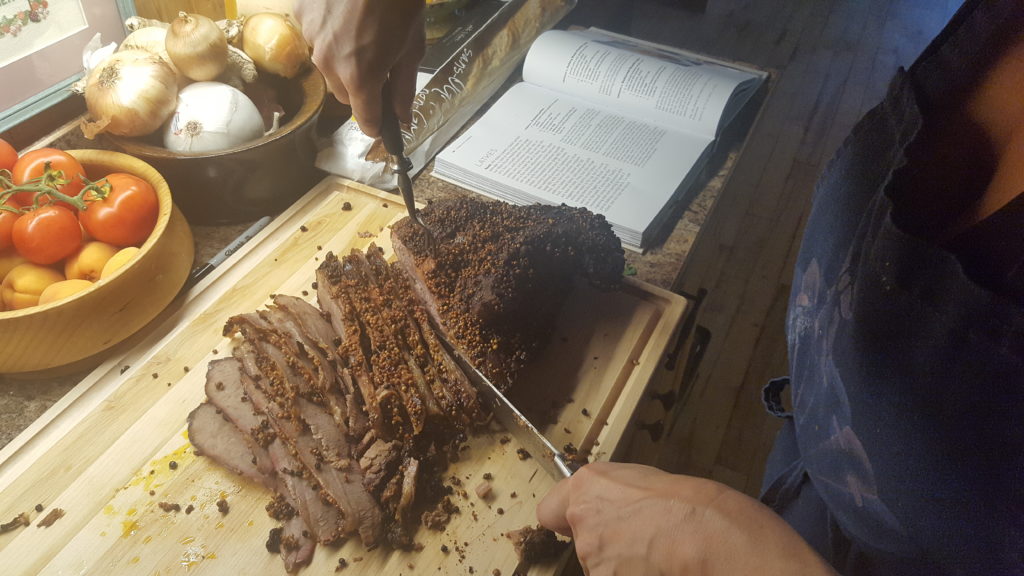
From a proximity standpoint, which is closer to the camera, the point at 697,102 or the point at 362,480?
the point at 362,480

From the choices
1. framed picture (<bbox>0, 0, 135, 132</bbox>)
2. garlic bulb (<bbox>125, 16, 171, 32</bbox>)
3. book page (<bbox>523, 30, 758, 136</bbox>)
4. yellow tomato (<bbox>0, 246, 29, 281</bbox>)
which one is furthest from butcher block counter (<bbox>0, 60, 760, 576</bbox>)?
book page (<bbox>523, 30, 758, 136</bbox>)

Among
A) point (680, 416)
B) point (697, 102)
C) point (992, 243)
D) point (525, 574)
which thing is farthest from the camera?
point (680, 416)

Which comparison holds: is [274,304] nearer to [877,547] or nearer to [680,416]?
[877,547]

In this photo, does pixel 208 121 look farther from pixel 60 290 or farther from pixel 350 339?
pixel 350 339

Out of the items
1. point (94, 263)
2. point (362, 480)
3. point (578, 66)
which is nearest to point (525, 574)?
point (362, 480)

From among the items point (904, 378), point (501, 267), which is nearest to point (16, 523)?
point (501, 267)

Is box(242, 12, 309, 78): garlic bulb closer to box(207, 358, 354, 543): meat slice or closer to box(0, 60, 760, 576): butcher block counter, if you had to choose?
box(0, 60, 760, 576): butcher block counter

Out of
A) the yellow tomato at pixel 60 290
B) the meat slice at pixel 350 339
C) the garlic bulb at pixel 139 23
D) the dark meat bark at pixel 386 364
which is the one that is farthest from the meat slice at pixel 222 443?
the garlic bulb at pixel 139 23
